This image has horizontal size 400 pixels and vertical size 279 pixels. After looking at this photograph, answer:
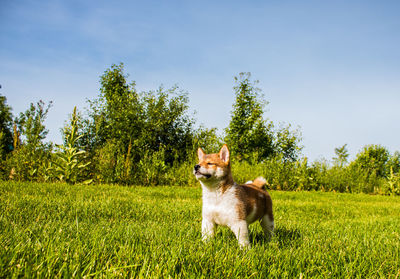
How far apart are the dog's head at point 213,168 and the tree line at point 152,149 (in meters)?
6.15

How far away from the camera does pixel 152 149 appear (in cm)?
1412

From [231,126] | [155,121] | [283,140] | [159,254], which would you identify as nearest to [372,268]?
[159,254]

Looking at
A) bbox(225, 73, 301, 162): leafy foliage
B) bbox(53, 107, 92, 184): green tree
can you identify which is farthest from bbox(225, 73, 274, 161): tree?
bbox(53, 107, 92, 184): green tree

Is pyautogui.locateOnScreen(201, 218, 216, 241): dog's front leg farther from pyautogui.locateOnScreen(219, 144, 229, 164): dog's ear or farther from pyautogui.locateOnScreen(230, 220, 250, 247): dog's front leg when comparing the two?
pyautogui.locateOnScreen(219, 144, 229, 164): dog's ear

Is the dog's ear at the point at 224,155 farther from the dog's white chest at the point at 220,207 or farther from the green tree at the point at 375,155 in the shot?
the green tree at the point at 375,155

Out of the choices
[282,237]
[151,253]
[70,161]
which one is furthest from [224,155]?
[70,161]

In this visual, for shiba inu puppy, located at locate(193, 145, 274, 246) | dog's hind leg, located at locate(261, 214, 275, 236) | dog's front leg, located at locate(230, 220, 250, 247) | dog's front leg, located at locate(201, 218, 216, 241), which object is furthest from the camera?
dog's hind leg, located at locate(261, 214, 275, 236)

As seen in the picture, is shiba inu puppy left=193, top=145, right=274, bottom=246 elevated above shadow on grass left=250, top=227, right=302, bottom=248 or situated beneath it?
elevated above

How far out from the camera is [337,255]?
2.76 meters

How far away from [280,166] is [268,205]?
8619 mm

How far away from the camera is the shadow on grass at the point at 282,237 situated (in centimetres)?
317

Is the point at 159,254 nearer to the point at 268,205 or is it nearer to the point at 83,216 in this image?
the point at 268,205

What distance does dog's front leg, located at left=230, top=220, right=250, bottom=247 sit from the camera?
2840mm

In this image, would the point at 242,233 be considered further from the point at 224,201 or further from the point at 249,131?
the point at 249,131
